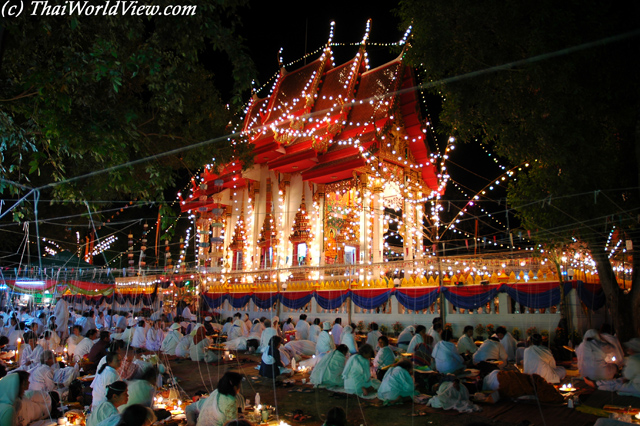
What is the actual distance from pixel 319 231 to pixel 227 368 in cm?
942

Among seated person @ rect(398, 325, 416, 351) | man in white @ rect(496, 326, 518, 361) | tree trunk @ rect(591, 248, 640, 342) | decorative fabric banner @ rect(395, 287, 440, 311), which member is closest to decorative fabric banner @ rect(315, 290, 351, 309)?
decorative fabric banner @ rect(395, 287, 440, 311)

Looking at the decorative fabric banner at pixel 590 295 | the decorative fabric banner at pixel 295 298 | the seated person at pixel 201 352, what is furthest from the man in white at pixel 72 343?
the decorative fabric banner at pixel 590 295

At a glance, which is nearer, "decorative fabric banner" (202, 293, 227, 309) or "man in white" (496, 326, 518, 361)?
"man in white" (496, 326, 518, 361)

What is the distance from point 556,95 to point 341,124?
40.5ft

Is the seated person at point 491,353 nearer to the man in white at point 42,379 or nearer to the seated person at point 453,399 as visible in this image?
the seated person at point 453,399

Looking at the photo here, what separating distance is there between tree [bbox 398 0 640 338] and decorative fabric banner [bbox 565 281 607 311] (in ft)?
2.74

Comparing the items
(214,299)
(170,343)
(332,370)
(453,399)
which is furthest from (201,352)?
(214,299)

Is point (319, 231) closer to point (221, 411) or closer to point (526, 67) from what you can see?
point (526, 67)

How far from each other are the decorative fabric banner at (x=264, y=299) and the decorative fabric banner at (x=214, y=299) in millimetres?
2550

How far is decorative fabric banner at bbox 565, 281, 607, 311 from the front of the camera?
37.4ft

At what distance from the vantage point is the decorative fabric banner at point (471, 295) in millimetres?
12188

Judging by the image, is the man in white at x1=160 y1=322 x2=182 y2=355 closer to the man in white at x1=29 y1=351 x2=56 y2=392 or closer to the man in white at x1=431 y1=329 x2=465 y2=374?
the man in white at x1=29 y1=351 x2=56 y2=392

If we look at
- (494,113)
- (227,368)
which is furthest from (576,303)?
(227,368)

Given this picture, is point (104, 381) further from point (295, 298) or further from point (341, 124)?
point (341, 124)
